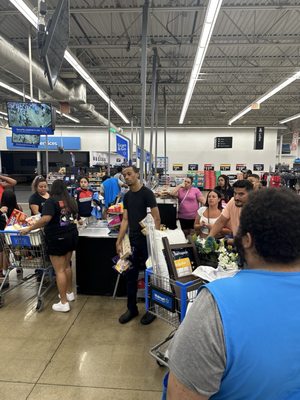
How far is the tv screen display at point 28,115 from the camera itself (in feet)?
19.3

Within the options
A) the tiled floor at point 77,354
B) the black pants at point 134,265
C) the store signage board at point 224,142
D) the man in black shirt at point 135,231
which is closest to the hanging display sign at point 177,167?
the store signage board at point 224,142

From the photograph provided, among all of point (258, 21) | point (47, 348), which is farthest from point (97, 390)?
point (258, 21)

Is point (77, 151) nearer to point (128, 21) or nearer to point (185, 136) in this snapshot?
point (185, 136)

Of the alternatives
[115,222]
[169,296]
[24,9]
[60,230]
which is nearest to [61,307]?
[60,230]

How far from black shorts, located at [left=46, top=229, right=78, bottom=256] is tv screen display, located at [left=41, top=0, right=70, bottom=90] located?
78.9 inches

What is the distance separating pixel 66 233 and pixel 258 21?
21.8 ft

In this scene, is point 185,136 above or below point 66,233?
above

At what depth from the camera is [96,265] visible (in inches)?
152

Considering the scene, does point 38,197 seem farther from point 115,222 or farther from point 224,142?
point 224,142

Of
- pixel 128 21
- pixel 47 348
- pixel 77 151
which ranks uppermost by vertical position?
pixel 128 21

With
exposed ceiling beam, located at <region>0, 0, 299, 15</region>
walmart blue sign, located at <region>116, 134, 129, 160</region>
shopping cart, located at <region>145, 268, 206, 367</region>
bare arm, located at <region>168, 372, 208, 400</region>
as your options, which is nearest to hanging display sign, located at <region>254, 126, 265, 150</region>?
walmart blue sign, located at <region>116, 134, 129, 160</region>

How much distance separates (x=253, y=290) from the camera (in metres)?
0.73

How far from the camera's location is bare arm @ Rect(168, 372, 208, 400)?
737 mm

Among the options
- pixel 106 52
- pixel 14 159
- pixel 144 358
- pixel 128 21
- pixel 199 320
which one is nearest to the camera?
pixel 199 320
